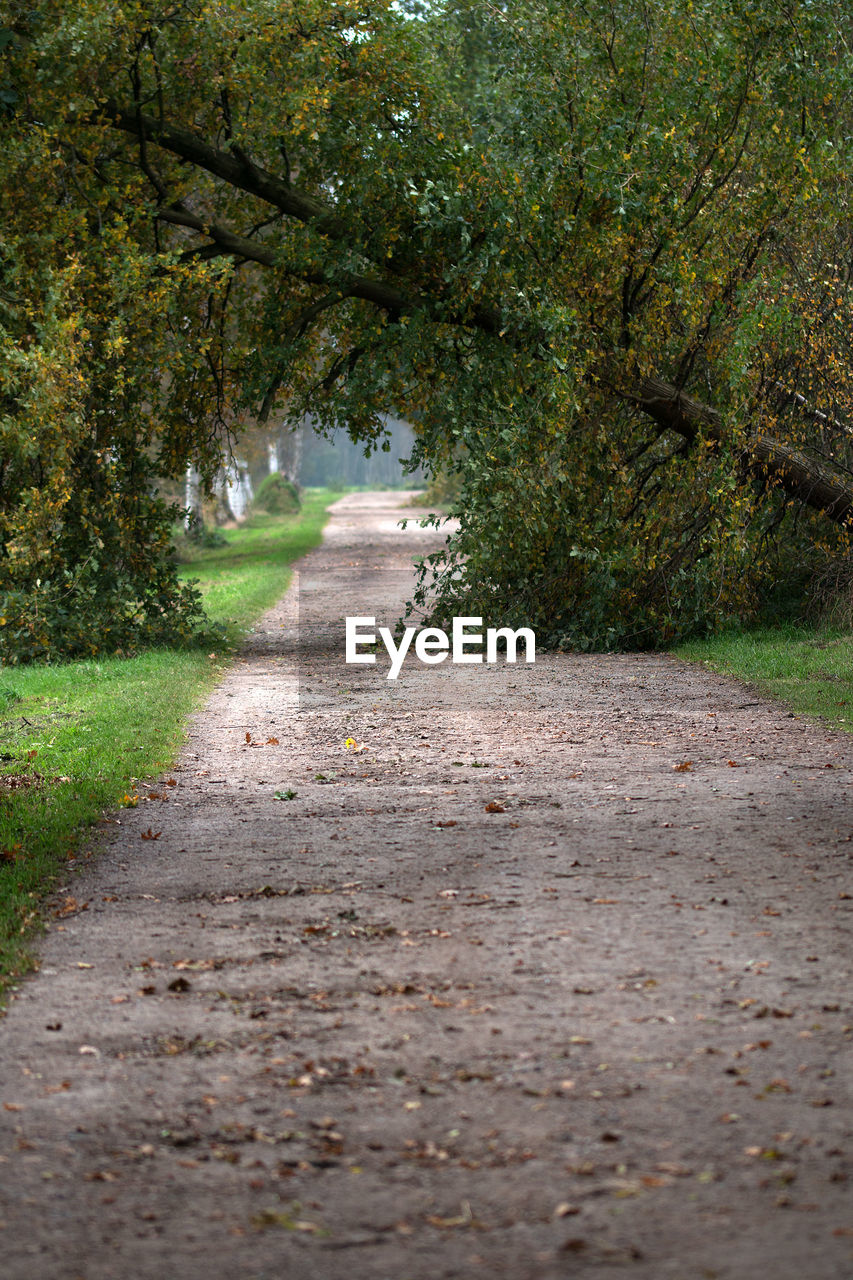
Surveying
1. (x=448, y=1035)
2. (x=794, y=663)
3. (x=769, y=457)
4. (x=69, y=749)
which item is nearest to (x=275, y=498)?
(x=769, y=457)

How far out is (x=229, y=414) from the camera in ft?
61.6

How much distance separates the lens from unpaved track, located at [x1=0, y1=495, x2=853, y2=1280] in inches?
151

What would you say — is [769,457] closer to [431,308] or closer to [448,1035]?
[431,308]

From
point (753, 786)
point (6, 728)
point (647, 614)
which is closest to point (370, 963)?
point (753, 786)

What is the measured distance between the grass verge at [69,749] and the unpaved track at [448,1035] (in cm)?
29

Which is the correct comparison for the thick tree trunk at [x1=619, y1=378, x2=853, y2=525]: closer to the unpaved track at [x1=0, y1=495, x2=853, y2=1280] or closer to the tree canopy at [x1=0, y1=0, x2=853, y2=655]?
the tree canopy at [x1=0, y1=0, x2=853, y2=655]

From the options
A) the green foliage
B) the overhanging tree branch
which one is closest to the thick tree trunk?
the overhanging tree branch

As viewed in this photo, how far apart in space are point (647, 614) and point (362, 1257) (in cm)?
1391

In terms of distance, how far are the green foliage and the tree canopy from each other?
133 ft

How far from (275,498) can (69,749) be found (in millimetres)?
48325

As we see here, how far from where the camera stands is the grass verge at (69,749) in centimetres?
731

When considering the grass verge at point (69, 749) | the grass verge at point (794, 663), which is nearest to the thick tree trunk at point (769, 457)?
the grass verge at point (794, 663)

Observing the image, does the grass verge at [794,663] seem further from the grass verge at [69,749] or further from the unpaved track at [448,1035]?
the grass verge at [69,749]

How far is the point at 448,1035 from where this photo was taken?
17.0 feet
